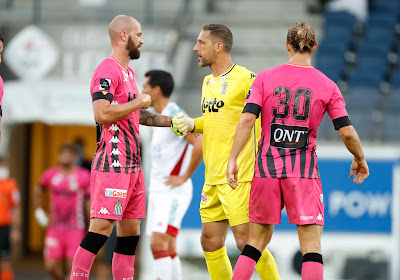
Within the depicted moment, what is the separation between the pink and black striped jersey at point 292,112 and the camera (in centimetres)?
605

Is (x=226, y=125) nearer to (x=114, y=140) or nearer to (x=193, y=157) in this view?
(x=114, y=140)

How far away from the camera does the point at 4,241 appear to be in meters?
13.2

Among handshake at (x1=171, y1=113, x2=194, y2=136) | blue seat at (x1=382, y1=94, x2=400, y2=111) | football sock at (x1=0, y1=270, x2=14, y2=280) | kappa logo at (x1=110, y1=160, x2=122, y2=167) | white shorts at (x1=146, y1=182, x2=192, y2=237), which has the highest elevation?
blue seat at (x1=382, y1=94, x2=400, y2=111)

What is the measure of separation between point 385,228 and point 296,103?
6.30m

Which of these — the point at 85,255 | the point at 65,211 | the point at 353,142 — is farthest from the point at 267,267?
the point at 65,211

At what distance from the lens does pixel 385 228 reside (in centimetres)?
1172

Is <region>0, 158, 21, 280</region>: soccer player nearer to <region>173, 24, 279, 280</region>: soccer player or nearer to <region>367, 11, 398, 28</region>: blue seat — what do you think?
<region>173, 24, 279, 280</region>: soccer player

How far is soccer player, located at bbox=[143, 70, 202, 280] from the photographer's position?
8133 mm

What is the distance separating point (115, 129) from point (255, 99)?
4.01 ft

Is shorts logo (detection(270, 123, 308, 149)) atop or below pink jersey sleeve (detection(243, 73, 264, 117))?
below

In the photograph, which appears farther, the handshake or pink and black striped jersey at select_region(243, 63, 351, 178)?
the handshake

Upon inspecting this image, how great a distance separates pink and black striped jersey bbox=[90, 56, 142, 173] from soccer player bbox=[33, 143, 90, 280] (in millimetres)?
5184

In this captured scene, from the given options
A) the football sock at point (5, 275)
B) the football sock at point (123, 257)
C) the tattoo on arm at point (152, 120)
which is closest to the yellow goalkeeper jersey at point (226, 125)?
the tattoo on arm at point (152, 120)

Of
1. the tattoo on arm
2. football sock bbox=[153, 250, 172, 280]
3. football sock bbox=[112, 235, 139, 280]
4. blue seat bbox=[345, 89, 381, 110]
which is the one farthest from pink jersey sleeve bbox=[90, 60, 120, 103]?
blue seat bbox=[345, 89, 381, 110]
